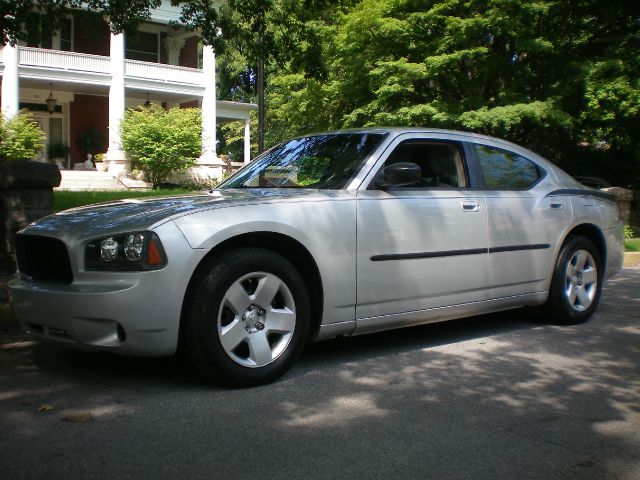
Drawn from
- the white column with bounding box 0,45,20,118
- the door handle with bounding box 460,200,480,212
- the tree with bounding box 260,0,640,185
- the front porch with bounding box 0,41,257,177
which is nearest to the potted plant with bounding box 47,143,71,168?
the front porch with bounding box 0,41,257,177

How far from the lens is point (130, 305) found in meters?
3.59

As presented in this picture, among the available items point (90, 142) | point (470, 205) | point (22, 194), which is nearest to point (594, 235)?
point (470, 205)

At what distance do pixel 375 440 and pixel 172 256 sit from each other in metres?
1.45

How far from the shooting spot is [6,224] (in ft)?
22.8

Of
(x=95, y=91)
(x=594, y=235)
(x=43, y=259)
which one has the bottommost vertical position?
(x=43, y=259)

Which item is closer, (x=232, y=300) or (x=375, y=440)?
(x=375, y=440)

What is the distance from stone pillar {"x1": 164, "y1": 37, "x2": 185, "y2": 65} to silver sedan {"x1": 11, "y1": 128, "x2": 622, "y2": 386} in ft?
83.7

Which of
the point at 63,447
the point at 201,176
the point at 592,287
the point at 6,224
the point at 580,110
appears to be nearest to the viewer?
the point at 63,447

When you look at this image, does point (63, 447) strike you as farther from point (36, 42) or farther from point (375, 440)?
point (36, 42)

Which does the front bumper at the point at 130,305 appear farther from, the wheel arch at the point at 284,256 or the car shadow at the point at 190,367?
the car shadow at the point at 190,367

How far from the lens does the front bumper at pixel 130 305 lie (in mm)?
3594

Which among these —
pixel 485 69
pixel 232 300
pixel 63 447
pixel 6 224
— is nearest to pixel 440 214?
pixel 232 300

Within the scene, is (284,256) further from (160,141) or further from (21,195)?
(160,141)

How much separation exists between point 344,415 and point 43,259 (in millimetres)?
2052
